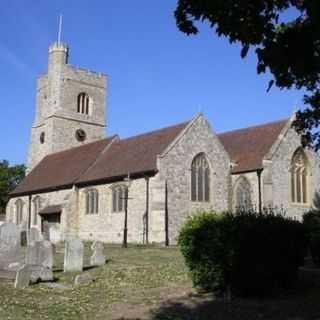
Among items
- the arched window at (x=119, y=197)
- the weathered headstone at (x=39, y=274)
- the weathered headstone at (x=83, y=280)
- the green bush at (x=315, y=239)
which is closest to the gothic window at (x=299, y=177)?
the arched window at (x=119, y=197)

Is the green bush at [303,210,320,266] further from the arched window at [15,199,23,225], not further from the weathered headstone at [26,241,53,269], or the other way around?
the arched window at [15,199,23,225]

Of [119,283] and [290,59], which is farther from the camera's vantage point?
[119,283]

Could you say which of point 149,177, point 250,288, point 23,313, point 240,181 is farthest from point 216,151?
point 23,313

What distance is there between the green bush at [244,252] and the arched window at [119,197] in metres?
21.0

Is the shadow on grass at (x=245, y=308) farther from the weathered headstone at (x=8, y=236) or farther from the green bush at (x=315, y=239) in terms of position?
the weathered headstone at (x=8, y=236)

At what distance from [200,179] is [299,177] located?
Answer: 23.4ft

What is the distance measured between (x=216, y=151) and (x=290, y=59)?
1171 inches

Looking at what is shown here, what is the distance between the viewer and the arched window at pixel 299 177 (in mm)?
36938

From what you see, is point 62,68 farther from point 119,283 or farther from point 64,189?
point 119,283

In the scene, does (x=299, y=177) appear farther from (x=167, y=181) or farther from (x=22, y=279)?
(x=22, y=279)

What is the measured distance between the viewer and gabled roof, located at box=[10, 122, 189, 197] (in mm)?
34906

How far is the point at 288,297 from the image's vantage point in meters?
12.9

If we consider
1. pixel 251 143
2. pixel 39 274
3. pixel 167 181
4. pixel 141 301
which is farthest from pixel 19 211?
pixel 141 301

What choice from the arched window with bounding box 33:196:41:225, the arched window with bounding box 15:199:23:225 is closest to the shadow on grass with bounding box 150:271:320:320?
the arched window with bounding box 33:196:41:225
